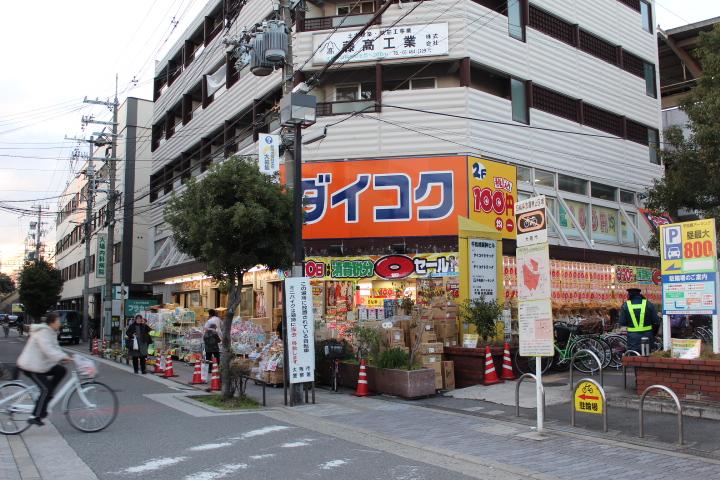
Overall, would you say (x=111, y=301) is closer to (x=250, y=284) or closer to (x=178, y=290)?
(x=178, y=290)

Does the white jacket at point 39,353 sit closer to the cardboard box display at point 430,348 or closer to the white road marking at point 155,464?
the white road marking at point 155,464

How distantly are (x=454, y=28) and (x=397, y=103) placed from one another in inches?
123

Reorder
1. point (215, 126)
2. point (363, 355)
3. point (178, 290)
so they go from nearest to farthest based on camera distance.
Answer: point (363, 355)
point (215, 126)
point (178, 290)

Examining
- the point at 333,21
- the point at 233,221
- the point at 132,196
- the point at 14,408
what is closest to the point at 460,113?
the point at 333,21

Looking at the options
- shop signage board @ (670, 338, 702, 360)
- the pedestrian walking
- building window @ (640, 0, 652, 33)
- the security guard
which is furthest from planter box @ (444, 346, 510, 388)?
building window @ (640, 0, 652, 33)

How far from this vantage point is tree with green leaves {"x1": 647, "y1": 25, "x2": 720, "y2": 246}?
13.5 metres

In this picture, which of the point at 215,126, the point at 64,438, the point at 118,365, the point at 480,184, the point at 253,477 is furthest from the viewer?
the point at 215,126

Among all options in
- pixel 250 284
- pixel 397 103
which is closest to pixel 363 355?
pixel 397 103

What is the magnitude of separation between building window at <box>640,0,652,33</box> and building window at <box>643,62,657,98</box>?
1.77m

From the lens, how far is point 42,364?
28.2ft

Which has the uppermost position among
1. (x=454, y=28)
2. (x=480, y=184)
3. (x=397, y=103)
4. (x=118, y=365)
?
(x=454, y=28)

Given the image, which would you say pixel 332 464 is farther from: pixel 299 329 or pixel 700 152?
pixel 700 152

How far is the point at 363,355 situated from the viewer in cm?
1434

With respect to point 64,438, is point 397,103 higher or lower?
higher
